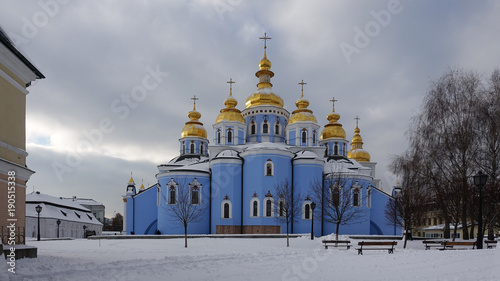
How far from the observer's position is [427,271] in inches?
397

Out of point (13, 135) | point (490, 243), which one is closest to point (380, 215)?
point (490, 243)

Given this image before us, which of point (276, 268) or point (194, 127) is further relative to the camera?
point (194, 127)

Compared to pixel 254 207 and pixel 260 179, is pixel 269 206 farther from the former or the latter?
pixel 260 179

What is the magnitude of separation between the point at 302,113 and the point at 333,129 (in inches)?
331

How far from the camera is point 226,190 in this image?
34.9 metres

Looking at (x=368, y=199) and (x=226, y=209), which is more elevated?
(x=368, y=199)

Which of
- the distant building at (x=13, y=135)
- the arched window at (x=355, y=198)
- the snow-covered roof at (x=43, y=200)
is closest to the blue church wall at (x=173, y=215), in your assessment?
the arched window at (x=355, y=198)

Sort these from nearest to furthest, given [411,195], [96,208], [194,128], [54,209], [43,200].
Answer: [411,195]
[194,128]
[43,200]
[54,209]
[96,208]

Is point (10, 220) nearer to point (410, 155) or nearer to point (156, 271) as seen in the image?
point (156, 271)

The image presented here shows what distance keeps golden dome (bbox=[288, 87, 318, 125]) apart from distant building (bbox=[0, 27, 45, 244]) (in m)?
31.8

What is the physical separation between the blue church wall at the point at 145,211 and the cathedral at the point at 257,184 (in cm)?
10

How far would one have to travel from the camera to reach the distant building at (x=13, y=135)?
10.1 m

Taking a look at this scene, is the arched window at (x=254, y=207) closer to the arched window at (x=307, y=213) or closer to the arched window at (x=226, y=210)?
the arched window at (x=226, y=210)

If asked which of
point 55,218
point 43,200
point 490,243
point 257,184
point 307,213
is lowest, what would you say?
point 55,218
